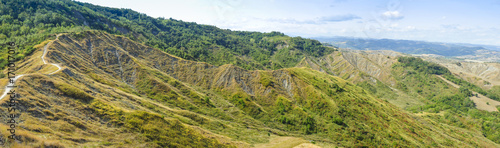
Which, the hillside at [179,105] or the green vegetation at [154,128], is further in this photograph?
the green vegetation at [154,128]

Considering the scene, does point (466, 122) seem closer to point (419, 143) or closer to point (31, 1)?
point (419, 143)

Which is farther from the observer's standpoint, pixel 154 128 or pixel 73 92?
pixel 154 128

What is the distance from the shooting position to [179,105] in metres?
74.9

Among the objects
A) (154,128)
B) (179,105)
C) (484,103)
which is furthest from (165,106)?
(484,103)

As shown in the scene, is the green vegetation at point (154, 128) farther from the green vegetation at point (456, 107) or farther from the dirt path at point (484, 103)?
the dirt path at point (484, 103)

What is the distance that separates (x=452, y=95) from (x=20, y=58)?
888ft

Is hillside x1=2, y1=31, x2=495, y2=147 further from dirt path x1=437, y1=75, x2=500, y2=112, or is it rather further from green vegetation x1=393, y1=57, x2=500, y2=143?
dirt path x1=437, y1=75, x2=500, y2=112

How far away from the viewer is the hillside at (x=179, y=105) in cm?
3925

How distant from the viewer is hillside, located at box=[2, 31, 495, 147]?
129 feet

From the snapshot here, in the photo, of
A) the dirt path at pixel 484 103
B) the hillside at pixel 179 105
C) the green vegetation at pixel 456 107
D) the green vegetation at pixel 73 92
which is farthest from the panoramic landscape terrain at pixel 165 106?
the dirt path at pixel 484 103

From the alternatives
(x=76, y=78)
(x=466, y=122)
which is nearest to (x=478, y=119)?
(x=466, y=122)

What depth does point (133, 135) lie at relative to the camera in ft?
135

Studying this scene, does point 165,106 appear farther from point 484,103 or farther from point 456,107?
point 484,103

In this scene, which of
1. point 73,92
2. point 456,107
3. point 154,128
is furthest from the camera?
point 456,107
